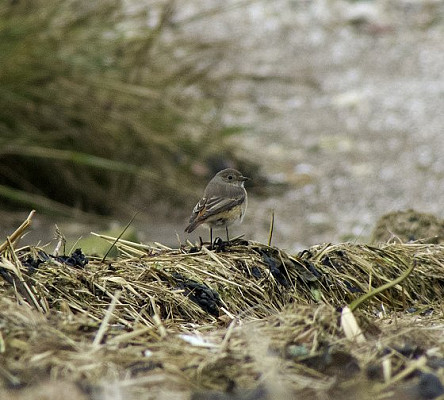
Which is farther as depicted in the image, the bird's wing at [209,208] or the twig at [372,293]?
the bird's wing at [209,208]

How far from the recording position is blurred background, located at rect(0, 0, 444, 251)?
673cm

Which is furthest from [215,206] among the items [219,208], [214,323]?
[214,323]

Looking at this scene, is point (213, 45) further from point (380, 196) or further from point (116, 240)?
point (116, 240)

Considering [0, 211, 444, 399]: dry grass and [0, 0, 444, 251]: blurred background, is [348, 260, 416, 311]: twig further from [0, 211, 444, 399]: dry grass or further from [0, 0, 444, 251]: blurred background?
[0, 0, 444, 251]: blurred background

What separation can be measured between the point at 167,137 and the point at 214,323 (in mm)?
4849

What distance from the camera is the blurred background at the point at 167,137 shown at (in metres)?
6.73

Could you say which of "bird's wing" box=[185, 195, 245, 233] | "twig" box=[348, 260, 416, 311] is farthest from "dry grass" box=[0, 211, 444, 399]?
"bird's wing" box=[185, 195, 245, 233]

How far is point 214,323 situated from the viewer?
8.76 ft

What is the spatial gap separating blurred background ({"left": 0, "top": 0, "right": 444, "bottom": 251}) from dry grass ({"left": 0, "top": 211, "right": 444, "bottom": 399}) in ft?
9.27

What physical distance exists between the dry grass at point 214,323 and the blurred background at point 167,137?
9.27 feet

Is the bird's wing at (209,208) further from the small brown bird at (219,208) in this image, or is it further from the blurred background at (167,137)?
the blurred background at (167,137)

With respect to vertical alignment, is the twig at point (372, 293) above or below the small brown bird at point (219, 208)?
above

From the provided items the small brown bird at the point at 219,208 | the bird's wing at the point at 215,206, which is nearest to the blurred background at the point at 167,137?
the small brown bird at the point at 219,208

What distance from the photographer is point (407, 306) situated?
3027 mm
